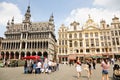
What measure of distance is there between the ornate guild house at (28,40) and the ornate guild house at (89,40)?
8515mm

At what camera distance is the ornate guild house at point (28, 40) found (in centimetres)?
5580

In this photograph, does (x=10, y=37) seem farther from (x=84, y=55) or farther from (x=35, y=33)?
(x=84, y=55)

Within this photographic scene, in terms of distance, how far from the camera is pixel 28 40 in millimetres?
57750

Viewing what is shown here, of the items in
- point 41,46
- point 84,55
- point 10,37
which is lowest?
point 84,55

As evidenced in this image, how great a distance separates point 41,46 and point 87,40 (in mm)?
20772

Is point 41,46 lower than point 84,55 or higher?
higher

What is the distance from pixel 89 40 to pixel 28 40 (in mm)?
27678

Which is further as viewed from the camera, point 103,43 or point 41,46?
point 41,46

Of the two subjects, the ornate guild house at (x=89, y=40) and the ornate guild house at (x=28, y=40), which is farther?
the ornate guild house at (x=28, y=40)

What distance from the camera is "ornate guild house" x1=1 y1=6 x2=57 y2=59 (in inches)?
2197

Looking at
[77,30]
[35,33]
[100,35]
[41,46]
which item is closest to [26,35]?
[35,33]

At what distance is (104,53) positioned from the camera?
45750 millimetres

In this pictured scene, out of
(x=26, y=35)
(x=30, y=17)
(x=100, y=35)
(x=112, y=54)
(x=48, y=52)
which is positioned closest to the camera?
(x=112, y=54)

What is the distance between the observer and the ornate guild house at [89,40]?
150ft
